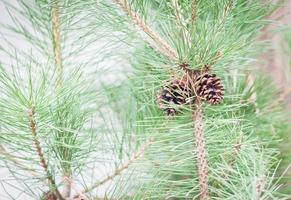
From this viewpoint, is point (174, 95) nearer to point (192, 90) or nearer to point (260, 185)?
point (192, 90)

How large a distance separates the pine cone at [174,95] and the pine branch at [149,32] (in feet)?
0.11

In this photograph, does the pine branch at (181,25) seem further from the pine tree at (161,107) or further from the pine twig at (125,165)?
the pine twig at (125,165)

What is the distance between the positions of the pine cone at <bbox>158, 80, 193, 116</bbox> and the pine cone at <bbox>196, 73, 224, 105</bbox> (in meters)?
0.01

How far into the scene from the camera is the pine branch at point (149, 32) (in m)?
0.53

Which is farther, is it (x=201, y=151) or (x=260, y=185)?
(x=201, y=151)

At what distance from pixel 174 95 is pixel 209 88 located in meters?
0.04

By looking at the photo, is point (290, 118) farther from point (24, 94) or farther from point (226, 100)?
point (24, 94)

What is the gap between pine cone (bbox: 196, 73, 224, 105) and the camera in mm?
527

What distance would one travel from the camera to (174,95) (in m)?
0.54

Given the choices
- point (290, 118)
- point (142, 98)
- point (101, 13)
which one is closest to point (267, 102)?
point (290, 118)

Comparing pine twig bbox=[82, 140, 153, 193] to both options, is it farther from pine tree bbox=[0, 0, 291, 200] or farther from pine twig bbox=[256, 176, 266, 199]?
pine twig bbox=[256, 176, 266, 199]

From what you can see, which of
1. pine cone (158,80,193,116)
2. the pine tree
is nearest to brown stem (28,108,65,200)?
the pine tree

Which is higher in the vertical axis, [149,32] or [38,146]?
[149,32]

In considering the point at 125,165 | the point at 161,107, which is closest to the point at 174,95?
the point at 161,107
